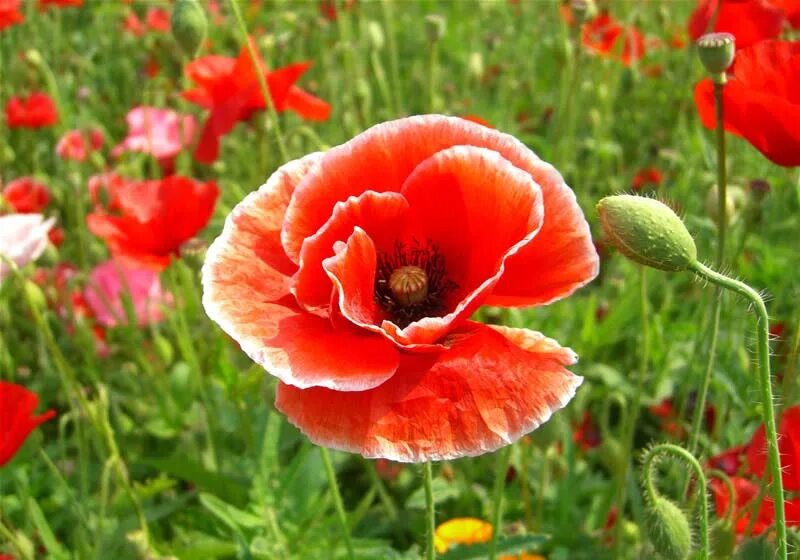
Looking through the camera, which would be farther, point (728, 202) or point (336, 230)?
point (728, 202)

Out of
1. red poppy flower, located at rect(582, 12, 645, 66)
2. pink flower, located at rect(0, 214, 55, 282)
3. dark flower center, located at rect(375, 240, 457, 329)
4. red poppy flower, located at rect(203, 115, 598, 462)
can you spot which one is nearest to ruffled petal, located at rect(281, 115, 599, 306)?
red poppy flower, located at rect(203, 115, 598, 462)

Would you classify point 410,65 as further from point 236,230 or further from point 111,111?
point 236,230

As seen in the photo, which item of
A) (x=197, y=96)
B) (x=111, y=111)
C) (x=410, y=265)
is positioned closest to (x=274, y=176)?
(x=410, y=265)

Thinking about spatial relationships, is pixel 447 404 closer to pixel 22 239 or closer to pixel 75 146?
pixel 22 239

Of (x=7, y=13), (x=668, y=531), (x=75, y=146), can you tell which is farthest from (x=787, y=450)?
(x=7, y=13)

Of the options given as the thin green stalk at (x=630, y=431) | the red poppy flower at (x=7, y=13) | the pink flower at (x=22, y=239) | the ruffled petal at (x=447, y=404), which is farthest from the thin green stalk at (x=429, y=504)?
the red poppy flower at (x=7, y=13)

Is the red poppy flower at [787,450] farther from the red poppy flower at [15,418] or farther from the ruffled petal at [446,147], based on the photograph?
the red poppy flower at [15,418]

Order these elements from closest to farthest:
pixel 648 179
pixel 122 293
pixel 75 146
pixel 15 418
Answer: pixel 15 418 → pixel 122 293 → pixel 75 146 → pixel 648 179
